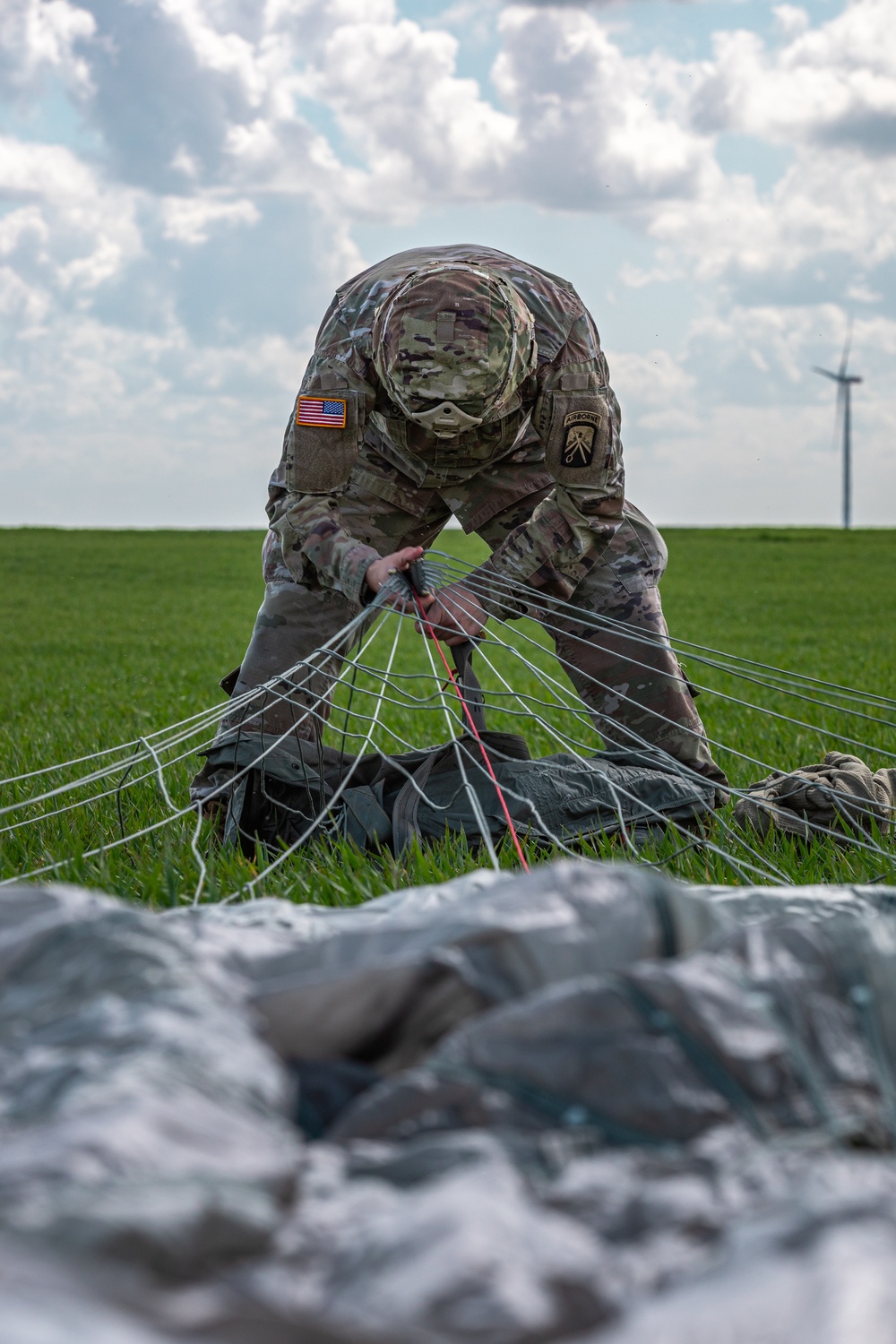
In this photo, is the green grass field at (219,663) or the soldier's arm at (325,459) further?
the soldier's arm at (325,459)

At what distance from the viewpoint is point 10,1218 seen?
798 millimetres

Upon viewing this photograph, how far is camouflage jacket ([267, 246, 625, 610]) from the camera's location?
350 cm

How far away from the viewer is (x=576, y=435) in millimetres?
3521

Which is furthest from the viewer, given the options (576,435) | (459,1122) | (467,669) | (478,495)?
(478,495)

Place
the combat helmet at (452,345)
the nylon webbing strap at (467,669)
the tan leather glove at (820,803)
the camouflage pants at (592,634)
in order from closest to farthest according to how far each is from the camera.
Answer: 1. the combat helmet at (452,345)
2. the tan leather glove at (820,803)
3. the nylon webbing strap at (467,669)
4. the camouflage pants at (592,634)

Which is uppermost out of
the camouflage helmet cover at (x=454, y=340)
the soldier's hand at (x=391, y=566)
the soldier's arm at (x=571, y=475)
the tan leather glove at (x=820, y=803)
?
the camouflage helmet cover at (x=454, y=340)

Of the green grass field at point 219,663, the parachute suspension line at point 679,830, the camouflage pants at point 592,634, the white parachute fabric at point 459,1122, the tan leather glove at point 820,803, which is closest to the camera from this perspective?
the white parachute fabric at point 459,1122

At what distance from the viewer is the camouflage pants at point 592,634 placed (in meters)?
3.71

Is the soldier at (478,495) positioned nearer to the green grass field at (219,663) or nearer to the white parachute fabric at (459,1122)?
the green grass field at (219,663)

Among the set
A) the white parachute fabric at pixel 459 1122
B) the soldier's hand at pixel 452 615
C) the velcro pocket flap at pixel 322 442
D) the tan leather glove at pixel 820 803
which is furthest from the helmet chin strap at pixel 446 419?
the white parachute fabric at pixel 459 1122

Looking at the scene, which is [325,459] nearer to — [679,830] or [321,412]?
[321,412]

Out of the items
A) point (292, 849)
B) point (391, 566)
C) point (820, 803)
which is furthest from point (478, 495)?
point (292, 849)

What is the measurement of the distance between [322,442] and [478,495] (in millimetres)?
617

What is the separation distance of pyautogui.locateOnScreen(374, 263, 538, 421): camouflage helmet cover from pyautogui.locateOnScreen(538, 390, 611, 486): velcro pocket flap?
300mm
